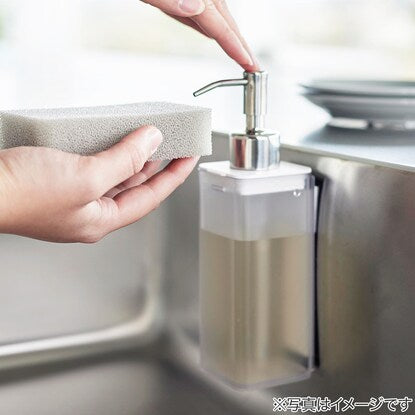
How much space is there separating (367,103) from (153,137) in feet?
0.86

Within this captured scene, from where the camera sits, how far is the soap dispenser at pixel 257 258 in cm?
62

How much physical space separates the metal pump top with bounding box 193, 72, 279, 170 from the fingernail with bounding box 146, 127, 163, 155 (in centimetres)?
7

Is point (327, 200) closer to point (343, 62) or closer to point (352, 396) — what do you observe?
point (352, 396)

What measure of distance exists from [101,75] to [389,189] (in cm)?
101

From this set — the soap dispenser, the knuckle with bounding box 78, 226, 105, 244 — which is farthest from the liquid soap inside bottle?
the knuckle with bounding box 78, 226, 105, 244

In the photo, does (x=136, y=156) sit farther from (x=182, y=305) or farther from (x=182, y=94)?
(x=182, y=94)

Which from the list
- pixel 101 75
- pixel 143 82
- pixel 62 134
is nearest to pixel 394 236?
pixel 62 134

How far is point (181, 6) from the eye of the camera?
25.0 inches

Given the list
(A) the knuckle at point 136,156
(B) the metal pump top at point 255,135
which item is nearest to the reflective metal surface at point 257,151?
(B) the metal pump top at point 255,135

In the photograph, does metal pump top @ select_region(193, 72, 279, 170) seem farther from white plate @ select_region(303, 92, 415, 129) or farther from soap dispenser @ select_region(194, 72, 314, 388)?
white plate @ select_region(303, 92, 415, 129)

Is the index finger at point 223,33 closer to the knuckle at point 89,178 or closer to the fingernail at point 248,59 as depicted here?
the fingernail at point 248,59

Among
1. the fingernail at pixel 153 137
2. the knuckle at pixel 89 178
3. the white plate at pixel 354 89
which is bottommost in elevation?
the knuckle at pixel 89 178

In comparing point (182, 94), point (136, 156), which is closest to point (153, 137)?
point (136, 156)

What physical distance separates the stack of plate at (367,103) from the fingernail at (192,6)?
159 millimetres
